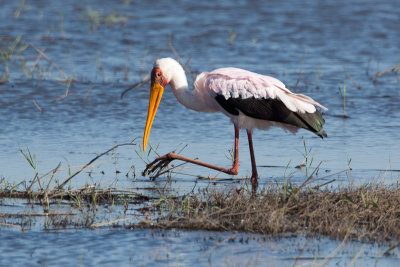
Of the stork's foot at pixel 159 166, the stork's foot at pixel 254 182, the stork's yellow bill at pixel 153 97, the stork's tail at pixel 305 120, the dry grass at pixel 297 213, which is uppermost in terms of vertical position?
the stork's yellow bill at pixel 153 97

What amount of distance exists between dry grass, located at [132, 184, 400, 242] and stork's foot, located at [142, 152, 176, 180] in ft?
3.11

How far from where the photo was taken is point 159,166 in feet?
22.6

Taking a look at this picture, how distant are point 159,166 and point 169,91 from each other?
357cm

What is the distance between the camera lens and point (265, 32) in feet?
46.2

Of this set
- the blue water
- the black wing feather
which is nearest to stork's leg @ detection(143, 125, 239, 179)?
the blue water

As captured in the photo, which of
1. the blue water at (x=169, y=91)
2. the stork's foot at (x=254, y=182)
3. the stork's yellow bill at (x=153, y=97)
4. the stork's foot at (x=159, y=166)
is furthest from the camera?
the stork's yellow bill at (x=153, y=97)

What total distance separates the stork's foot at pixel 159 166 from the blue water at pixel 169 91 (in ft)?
0.25

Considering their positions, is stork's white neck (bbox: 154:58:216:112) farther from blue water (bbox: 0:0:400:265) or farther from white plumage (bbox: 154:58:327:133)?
blue water (bbox: 0:0:400:265)

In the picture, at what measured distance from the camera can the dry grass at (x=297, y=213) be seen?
520 centimetres

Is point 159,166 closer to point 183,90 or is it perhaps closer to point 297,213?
point 183,90

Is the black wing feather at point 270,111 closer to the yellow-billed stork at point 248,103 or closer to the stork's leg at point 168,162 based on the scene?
the yellow-billed stork at point 248,103

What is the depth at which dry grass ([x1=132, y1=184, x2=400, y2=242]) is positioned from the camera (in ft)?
17.1

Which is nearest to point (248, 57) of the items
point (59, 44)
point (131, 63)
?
point (131, 63)

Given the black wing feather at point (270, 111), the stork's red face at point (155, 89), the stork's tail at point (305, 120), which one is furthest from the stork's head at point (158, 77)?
the stork's tail at point (305, 120)
